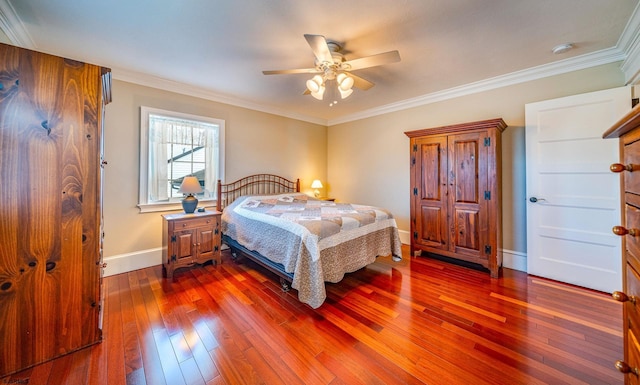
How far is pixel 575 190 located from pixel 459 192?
1087 mm

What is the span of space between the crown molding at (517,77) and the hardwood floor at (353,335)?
7.94 ft

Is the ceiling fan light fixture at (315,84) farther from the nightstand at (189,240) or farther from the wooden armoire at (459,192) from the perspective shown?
the nightstand at (189,240)

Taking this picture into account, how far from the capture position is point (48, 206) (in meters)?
1.56

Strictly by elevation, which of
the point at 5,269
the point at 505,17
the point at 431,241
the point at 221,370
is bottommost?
the point at 221,370

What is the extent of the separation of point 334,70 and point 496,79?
2332 mm

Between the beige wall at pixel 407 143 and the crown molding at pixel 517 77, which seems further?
the beige wall at pixel 407 143

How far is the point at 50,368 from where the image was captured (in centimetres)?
152

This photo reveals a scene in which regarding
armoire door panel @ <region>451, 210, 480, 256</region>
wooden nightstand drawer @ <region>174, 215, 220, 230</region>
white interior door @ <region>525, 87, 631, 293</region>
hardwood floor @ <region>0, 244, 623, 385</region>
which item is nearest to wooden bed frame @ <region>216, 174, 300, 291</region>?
hardwood floor @ <region>0, 244, 623, 385</region>

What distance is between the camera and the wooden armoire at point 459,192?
2900mm

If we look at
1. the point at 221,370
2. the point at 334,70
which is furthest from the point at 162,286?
the point at 334,70

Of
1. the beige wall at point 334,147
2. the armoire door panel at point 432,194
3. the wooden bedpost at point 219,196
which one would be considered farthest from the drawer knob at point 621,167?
the wooden bedpost at point 219,196

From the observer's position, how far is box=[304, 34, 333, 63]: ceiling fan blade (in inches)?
71.7

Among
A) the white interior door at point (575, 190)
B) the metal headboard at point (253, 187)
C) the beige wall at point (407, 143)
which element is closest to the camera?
the white interior door at point (575, 190)

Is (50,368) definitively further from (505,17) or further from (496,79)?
(496,79)
